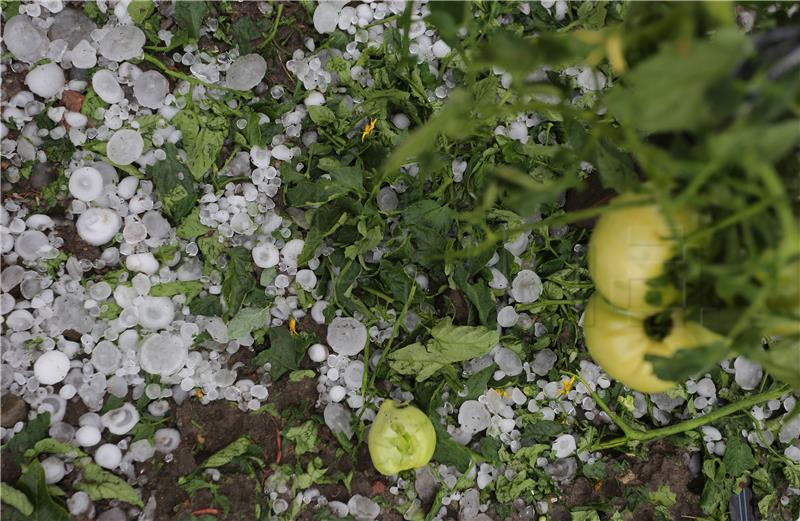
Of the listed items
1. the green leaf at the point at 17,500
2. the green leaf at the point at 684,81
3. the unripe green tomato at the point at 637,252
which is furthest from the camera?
the green leaf at the point at 17,500

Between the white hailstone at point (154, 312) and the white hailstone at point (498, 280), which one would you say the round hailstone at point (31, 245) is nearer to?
the white hailstone at point (154, 312)

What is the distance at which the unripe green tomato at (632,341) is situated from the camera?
2.17ft

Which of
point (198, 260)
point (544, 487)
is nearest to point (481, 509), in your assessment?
point (544, 487)

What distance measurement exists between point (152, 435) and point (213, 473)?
96mm

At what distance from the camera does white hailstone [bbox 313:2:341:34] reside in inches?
39.0

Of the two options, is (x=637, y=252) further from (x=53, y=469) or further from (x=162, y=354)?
(x=53, y=469)

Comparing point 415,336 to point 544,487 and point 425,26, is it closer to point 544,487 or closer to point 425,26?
point 544,487

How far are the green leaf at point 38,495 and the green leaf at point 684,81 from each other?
809 mm

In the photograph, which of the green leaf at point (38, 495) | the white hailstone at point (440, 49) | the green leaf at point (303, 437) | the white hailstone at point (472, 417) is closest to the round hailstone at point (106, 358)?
the green leaf at point (38, 495)

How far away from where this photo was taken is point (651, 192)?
56cm

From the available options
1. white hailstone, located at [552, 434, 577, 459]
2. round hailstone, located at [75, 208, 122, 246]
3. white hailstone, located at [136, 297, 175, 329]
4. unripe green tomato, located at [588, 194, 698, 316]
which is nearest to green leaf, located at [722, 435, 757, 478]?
white hailstone, located at [552, 434, 577, 459]

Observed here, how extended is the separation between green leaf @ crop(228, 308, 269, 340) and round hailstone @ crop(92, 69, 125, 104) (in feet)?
1.13

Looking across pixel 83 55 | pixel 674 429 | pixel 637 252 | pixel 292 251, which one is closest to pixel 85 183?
pixel 83 55

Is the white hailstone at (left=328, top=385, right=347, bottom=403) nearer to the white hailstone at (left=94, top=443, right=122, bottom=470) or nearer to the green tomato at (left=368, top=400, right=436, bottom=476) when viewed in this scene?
the green tomato at (left=368, top=400, right=436, bottom=476)
